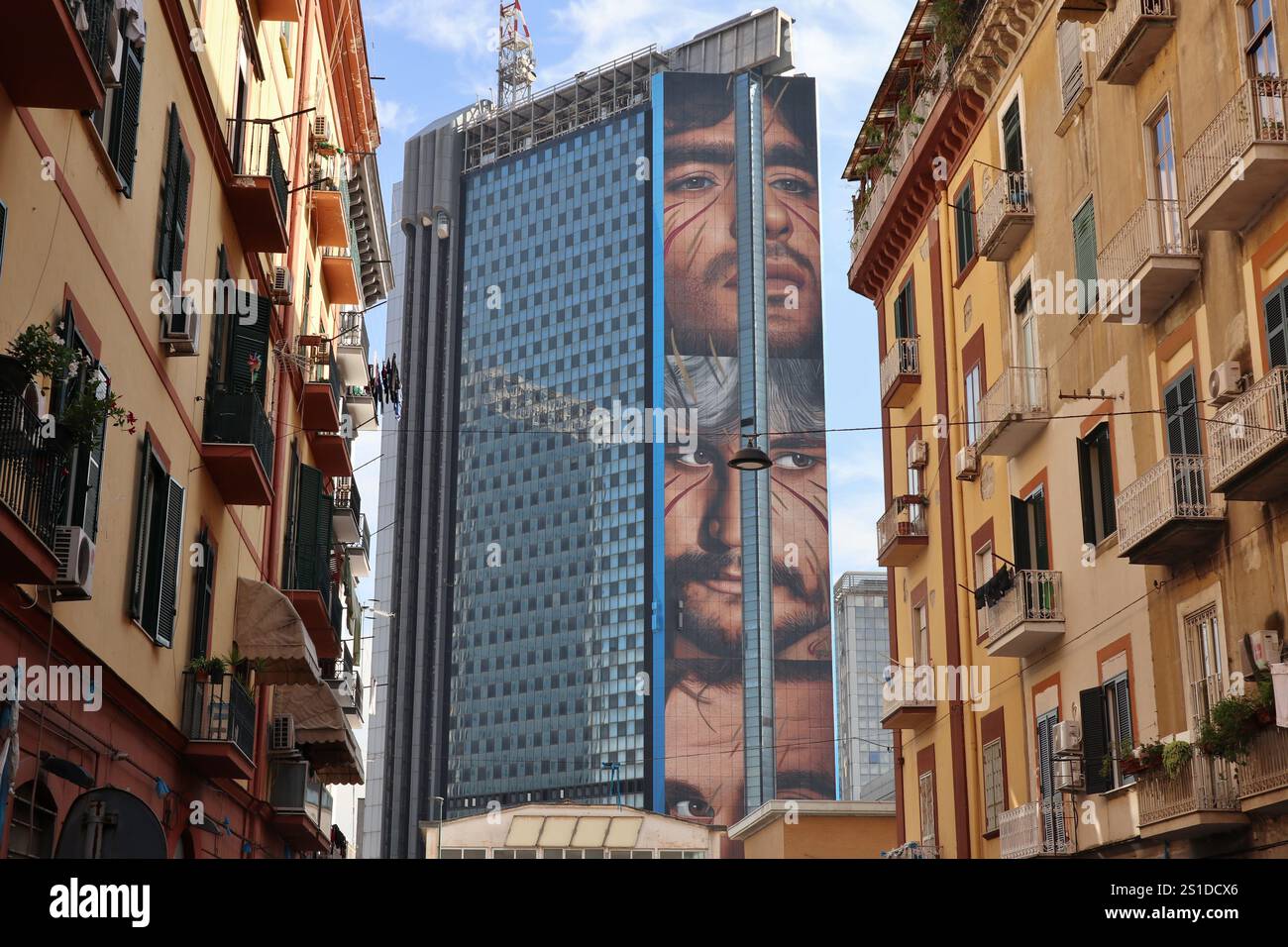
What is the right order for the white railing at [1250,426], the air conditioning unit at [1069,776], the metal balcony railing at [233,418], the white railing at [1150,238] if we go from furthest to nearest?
1. the air conditioning unit at [1069,776]
2. the metal balcony railing at [233,418]
3. the white railing at [1150,238]
4. the white railing at [1250,426]

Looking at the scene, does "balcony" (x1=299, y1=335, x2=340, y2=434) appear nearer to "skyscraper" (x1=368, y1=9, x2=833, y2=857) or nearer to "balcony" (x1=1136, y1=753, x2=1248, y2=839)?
"balcony" (x1=1136, y1=753, x2=1248, y2=839)

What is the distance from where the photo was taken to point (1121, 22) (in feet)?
70.4

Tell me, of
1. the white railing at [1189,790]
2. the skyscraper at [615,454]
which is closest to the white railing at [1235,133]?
the white railing at [1189,790]

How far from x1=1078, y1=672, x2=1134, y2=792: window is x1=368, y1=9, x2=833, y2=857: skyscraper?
4938 inches

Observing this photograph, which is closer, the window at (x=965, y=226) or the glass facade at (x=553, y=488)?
the window at (x=965, y=226)

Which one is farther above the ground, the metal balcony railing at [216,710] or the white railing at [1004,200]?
the white railing at [1004,200]

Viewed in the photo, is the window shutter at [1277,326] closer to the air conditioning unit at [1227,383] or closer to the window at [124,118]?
the air conditioning unit at [1227,383]

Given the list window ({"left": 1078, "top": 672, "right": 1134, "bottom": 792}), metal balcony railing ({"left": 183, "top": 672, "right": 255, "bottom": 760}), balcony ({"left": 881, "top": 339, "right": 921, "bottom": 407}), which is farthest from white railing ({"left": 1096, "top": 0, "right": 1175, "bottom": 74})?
metal balcony railing ({"left": 183, "top": 672, "right": 255, "bottom": 760})

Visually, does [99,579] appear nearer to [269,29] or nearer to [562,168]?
[269,29]

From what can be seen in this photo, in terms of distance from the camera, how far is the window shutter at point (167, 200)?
709 inches

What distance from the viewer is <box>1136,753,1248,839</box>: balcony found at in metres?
17.7

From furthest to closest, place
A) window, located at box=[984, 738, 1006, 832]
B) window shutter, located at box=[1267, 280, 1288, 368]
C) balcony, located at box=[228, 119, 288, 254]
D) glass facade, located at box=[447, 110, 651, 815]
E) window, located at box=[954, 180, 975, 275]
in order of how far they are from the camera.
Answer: glass facade, located at box=[447, 110, 651, 815] → window, located at box=[954, 180, 975, 275] → window, located at box=[984, 738, 1006, 832] → balcony, located at box=[228, 119, 288, 254] → window shutter, located at box=[1267, 280, 1288, 368]

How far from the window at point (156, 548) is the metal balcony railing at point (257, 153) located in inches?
225

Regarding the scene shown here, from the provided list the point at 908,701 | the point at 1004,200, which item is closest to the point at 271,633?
the point at 908,701
